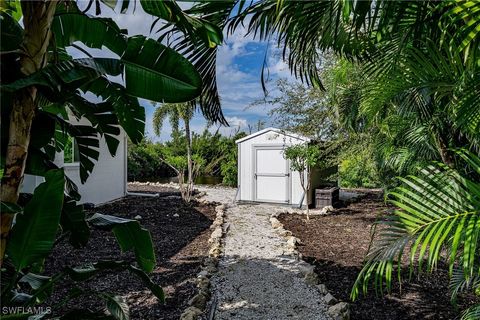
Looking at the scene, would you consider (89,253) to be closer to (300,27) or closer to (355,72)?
(300,27)

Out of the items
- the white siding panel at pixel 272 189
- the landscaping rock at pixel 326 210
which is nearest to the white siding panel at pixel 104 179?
the white siding panel at pixel 272 189

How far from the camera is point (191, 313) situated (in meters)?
3.15

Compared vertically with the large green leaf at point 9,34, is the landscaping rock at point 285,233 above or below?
below

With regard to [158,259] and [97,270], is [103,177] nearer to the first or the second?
[158,259]

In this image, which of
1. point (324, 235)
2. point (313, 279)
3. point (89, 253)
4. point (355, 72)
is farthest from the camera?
point (324, 235)

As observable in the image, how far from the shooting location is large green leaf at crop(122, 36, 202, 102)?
184 centimetres

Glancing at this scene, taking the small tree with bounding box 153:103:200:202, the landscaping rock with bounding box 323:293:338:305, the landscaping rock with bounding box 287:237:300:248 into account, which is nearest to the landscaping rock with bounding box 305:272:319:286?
the landscaping rock with bounding box 323:293:338:305

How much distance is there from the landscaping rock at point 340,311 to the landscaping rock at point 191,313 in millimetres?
1314

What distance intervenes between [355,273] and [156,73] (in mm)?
4025

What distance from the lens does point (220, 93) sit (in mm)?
3211

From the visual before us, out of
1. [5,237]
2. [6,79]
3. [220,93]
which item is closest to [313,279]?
[220,93]

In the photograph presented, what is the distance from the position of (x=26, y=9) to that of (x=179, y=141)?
15.1 metres

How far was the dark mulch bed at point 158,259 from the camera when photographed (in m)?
3.51

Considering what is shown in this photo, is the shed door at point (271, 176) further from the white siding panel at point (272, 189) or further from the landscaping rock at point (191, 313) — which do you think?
the landscaping rock at point (191, 313)
